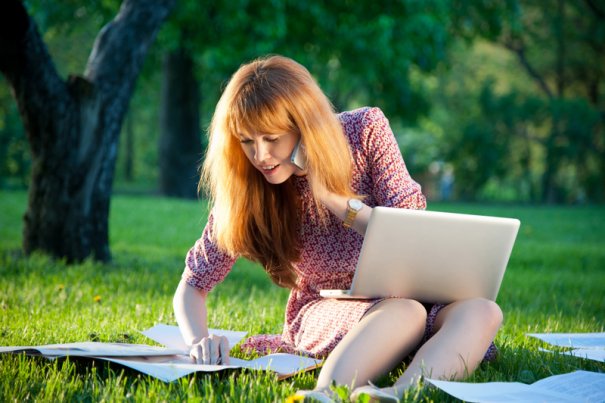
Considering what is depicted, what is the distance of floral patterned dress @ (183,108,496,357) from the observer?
3.37 metres

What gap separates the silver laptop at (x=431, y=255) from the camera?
2877mm

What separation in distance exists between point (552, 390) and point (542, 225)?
12600 millimetres

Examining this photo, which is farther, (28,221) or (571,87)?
(571,87)

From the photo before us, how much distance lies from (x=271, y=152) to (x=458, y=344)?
0.98 m

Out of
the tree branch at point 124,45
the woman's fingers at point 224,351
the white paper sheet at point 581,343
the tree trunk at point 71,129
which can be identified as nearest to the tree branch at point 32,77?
the tree trunk at point 71,129

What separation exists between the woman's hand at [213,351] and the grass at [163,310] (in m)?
0.11

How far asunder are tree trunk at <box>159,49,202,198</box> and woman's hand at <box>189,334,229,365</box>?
14639mm

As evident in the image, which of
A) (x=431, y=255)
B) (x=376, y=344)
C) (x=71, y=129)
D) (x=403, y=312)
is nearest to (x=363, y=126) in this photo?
(x=431, y=255)

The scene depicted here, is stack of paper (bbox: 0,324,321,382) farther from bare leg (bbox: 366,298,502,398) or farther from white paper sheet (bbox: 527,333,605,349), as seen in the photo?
white paper sheet (bbox: 527,333,605,349)

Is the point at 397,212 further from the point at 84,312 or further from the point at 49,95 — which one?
the point at 49,95

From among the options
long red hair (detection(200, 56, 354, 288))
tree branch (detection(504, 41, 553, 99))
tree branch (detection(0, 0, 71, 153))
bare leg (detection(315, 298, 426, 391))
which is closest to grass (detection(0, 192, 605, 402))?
bare leg (detection(315, 298, 426, 391))

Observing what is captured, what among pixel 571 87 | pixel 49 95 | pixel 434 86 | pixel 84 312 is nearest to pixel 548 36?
pixel 571 87

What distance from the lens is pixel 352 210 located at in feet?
10.3

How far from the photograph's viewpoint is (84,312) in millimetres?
4602
